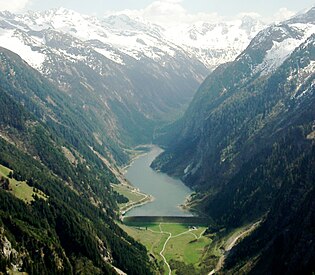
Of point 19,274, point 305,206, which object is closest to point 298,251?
point 305,206

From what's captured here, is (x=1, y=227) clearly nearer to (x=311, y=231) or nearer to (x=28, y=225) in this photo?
(x=28, y=225)

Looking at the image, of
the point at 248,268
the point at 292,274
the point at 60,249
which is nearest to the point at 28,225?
the point at 60,249

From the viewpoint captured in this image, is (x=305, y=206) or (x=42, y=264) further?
(x=305, y=206)

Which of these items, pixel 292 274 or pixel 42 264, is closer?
pixel 292 274

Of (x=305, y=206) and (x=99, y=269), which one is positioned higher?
(x=305, y=206)

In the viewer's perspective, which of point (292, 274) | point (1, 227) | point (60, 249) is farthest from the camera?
point (60, 249)

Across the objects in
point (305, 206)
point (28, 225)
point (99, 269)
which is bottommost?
point (99, 269)

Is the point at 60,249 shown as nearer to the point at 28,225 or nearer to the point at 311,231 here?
the point at 28,225

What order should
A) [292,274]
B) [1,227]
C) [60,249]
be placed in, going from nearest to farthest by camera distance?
[292,274]
[1,227]
[60,249]

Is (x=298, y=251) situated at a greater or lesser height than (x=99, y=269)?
greater
